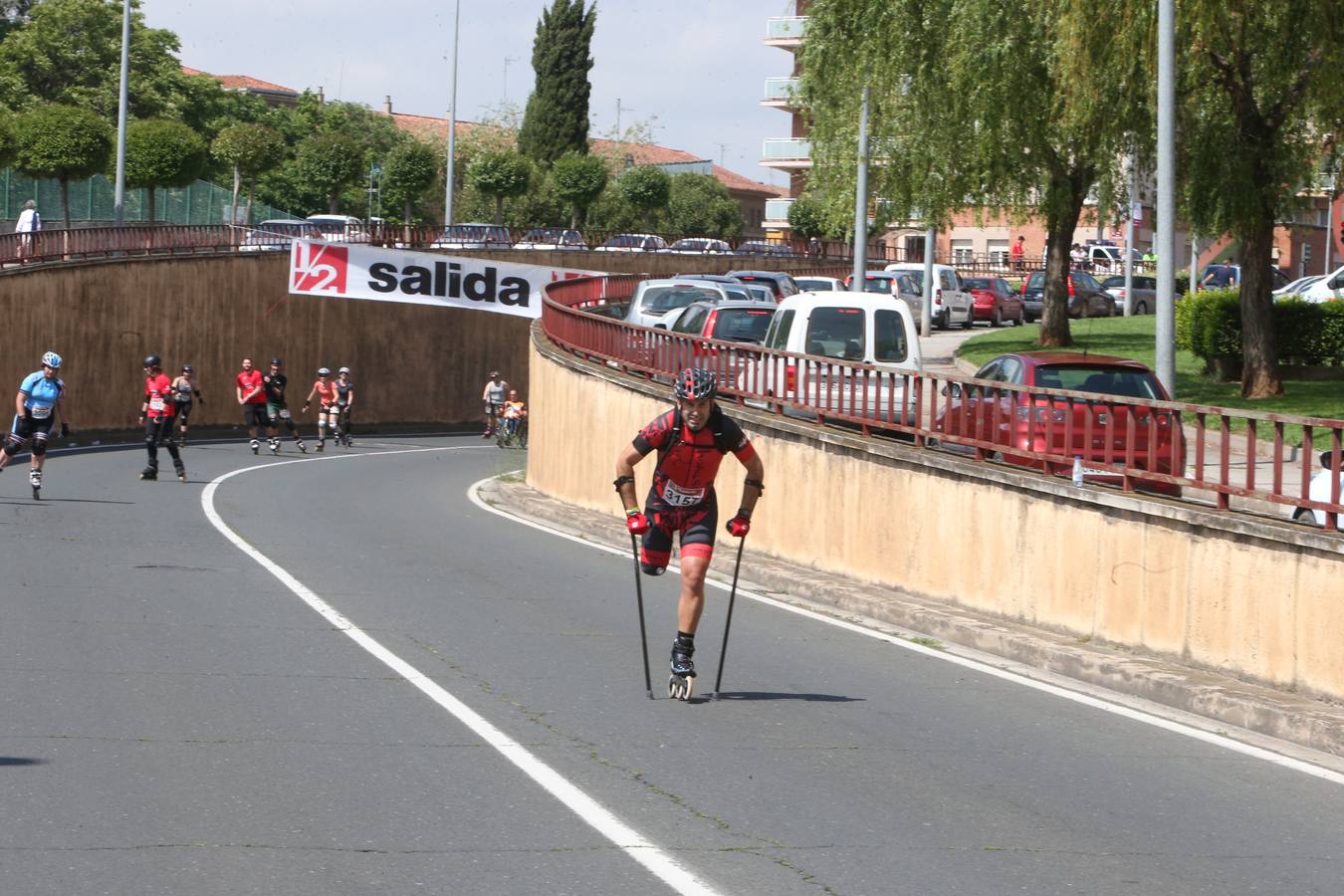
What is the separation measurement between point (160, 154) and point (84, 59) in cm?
3650

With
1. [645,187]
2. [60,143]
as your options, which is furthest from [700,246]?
[645,187]

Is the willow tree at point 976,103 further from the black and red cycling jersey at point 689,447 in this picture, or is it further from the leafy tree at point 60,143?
the leafy tree at point 60,143

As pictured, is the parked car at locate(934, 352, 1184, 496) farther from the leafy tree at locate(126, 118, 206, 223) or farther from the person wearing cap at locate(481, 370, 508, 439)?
the leafy tree at locate(126, 118, 206, 223)

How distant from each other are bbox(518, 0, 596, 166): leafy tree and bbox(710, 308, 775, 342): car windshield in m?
71.6

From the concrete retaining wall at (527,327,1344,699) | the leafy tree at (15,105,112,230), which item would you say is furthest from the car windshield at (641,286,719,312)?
the leafy tree at (15,105,112,230)

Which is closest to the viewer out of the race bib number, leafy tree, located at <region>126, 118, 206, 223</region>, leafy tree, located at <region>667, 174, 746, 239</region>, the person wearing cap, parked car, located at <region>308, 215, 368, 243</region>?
the race bib number

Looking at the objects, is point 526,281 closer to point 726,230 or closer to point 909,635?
point 909,635

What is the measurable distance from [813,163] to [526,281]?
8.34 meters

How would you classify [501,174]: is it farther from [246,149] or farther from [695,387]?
[695,387]

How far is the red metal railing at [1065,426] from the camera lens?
1055 centimetres

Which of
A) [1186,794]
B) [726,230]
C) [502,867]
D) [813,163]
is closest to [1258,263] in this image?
[813,163]

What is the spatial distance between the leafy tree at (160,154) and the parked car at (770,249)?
2114 centimetres

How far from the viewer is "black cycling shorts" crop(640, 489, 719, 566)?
9883 millimetres

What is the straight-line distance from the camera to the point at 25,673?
10023 millimetres
